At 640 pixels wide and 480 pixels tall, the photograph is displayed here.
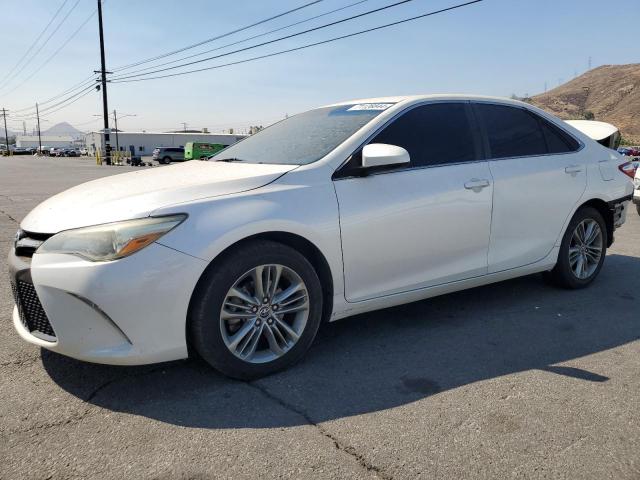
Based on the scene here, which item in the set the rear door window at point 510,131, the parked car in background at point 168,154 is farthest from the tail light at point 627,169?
the parked car in background at point 168,154

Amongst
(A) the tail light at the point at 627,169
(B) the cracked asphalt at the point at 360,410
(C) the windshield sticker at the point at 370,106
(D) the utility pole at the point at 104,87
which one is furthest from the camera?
(D) the utility pole at the point at 104,87

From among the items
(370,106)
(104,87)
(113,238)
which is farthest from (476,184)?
(104,87)

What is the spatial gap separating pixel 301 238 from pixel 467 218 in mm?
1327

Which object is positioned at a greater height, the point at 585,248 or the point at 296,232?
the point at 296,232

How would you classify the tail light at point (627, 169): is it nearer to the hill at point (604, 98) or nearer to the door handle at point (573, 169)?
the door handle at point (573, 169)

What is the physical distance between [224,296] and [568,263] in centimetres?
321

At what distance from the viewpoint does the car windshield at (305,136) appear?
11.5 feet

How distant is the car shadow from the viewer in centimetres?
272

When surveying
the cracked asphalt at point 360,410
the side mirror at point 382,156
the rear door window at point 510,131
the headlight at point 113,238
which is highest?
the rear door window at point 510,131

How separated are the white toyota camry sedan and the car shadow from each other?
0.23 meters

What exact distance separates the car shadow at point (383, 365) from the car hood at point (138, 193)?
895 millimetres

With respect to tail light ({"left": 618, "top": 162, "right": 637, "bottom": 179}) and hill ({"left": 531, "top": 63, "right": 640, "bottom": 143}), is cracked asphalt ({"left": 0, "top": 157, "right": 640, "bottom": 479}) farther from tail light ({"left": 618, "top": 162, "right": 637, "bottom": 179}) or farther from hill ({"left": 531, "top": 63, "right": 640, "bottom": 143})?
hill ({"left": 531, "top": 63, "right": 640, "bottom": 143})

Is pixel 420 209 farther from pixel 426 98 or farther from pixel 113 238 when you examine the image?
pixel 113 238

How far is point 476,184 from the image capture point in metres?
3.83
